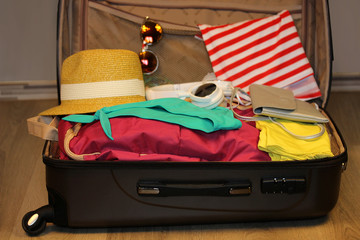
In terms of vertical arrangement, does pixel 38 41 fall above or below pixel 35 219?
above

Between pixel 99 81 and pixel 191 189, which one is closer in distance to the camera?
pixel 191 189

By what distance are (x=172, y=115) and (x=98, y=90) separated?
0.70 ft

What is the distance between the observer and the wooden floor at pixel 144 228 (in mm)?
1050

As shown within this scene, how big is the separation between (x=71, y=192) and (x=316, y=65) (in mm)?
748

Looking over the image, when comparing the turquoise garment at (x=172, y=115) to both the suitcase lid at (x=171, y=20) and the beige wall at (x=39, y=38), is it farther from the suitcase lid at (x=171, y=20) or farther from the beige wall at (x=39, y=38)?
the beige wall at (x=39, y=38)

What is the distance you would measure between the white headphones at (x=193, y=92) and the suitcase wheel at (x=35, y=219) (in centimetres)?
39

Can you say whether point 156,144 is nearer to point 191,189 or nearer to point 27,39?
point 191,189

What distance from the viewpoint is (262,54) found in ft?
4.33

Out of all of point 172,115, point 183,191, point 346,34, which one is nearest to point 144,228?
point 183,191

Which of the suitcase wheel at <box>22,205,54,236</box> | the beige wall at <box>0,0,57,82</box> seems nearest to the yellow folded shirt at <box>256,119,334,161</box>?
the suitcase wheel at <box>22,205,54,236</box>

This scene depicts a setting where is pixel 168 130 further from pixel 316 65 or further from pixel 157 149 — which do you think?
pixel 316 65

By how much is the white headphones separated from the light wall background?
1.87 ft

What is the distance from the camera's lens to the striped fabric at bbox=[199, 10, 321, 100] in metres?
1.29

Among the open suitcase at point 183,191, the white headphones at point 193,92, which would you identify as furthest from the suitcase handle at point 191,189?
the white headphones at point 193,92
